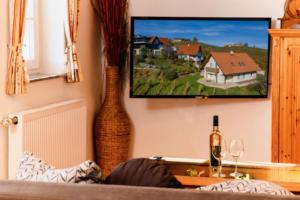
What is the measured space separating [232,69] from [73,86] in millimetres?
1471

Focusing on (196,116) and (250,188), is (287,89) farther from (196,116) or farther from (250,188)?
(250,188)

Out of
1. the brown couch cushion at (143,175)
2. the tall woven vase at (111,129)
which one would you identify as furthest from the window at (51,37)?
the brown couch cushion at (143,175)

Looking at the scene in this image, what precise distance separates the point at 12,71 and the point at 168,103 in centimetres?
225

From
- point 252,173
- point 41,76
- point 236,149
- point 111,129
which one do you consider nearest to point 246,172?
point 252,173

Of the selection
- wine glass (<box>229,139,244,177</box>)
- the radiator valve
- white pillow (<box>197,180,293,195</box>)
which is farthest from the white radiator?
white pillow (<box>197,180,293,195</box>)

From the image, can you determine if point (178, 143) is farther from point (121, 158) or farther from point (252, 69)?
point (252, 69)

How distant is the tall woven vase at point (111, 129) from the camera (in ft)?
19.9

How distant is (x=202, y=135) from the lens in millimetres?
6309

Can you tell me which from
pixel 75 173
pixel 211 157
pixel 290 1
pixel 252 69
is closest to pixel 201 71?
pixel 252 69

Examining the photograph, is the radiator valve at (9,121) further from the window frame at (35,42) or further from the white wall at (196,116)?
the white wall at (196,116)

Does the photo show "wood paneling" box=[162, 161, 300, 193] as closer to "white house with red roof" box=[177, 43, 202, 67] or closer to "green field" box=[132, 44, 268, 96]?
"green field" box=[132, 44, 268, 96]

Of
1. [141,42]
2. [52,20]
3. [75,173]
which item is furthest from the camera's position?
[141,42]

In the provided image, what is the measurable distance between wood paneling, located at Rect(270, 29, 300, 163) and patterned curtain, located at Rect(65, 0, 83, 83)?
162 centimetres

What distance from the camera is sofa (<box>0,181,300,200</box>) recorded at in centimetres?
203
